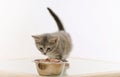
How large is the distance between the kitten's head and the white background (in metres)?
0.51

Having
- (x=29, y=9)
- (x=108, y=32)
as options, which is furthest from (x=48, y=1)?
(x=108, y=32)

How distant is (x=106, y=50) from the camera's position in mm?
1480

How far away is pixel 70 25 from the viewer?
1.56 m

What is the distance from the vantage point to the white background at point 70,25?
4.68ft

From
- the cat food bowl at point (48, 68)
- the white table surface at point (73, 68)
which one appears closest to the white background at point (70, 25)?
the white table surface at point (73, 68)

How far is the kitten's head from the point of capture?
920 mm

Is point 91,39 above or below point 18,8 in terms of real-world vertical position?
below

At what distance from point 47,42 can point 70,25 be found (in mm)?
647

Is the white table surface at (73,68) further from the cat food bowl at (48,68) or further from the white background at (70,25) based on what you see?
the white background at (70,25)

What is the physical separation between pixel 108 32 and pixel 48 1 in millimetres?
381

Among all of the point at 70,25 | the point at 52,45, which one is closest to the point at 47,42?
the point at 52,45

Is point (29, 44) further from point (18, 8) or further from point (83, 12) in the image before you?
point (83, 12)

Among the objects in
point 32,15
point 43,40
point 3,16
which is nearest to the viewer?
point 43,40

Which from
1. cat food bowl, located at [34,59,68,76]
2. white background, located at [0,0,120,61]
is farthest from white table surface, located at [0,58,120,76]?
white background, located at [0,0,120,61]
